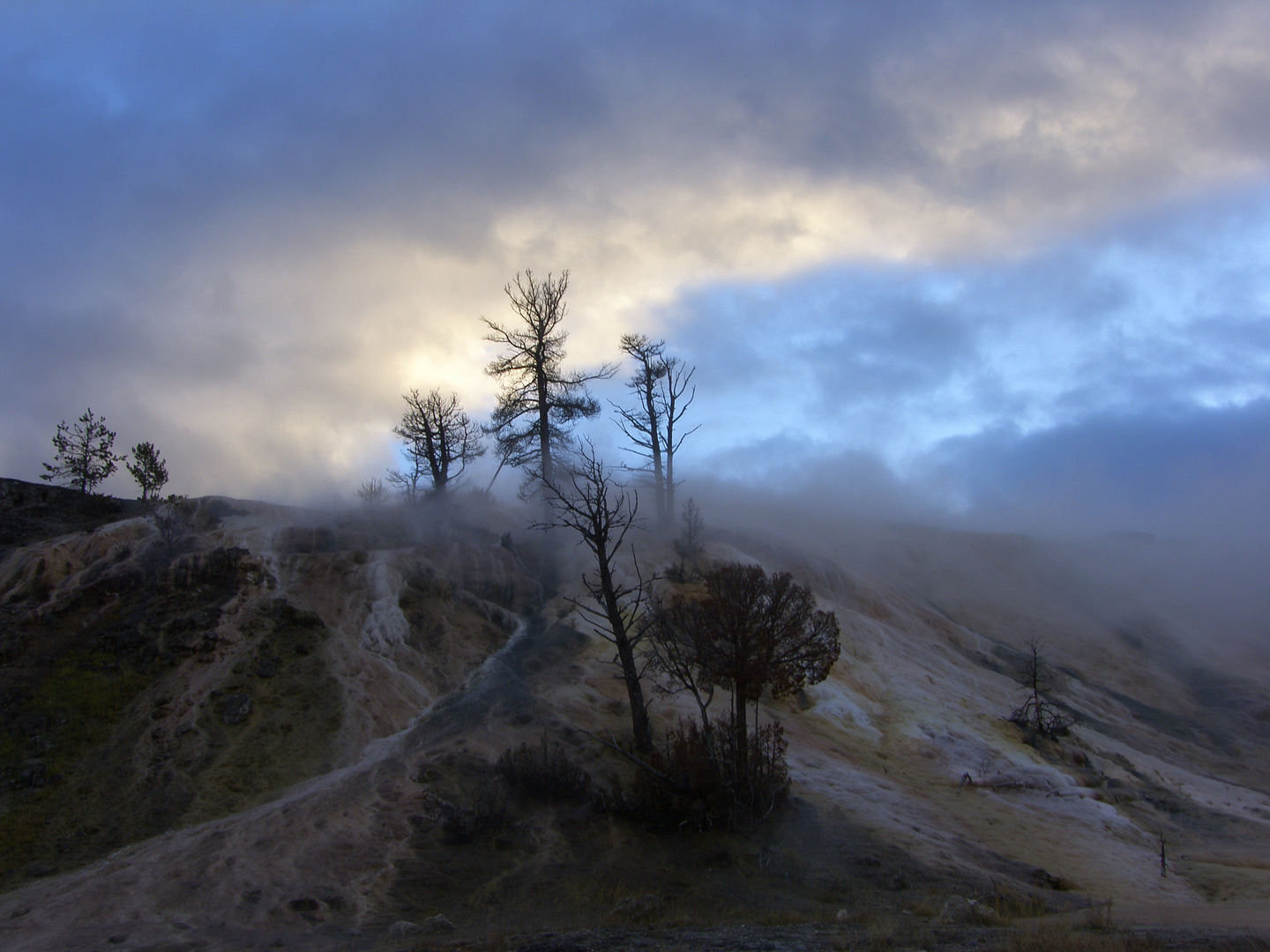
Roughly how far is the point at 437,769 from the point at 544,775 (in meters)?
2.36

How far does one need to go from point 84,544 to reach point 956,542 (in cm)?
5728

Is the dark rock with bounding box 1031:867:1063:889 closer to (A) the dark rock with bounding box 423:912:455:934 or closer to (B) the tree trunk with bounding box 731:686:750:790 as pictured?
(B) the tree trunk with bounding box 731:686:750:790

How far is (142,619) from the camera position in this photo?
2178 cm

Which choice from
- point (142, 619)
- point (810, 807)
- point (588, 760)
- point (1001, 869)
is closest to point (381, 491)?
point (142, 619)

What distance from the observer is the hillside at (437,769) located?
12.4m

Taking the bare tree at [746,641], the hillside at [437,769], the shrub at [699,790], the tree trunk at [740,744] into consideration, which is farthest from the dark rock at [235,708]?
the tree trunk at [740,744]

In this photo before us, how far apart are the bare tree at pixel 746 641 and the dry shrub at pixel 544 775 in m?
3.03

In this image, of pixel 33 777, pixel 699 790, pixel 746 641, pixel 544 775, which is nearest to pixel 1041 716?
pixel 746 641

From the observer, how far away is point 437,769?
16312mm

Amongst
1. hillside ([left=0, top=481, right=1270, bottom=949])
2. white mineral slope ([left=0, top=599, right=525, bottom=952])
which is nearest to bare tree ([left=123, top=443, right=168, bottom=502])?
hillside ([left=0, top=481, right=1270, bottom=949])

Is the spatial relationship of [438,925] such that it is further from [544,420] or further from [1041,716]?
[544,420]

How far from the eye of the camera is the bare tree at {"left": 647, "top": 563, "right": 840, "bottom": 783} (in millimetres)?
17016

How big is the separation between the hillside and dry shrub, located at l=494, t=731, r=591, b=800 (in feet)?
Result: 1.19

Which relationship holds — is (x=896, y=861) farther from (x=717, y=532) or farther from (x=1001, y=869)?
→ (x=717, y=532)
